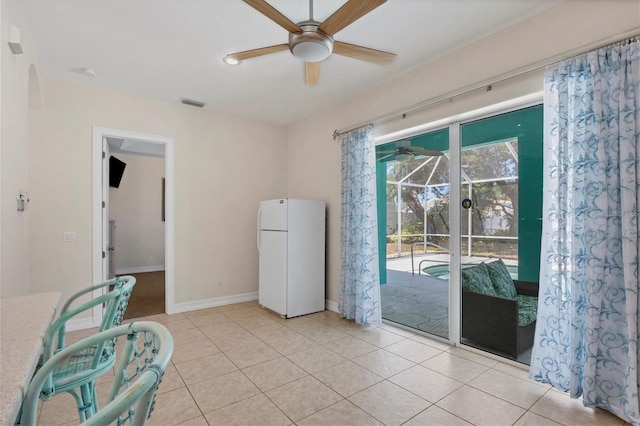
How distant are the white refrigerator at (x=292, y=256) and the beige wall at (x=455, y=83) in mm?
210

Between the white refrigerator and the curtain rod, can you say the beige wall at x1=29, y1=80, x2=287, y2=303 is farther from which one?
the curtain rod

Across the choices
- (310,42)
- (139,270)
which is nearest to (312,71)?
(310,42)

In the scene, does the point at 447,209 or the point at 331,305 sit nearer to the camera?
the point at 447,209

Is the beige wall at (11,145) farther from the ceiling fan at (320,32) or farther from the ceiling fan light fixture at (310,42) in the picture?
the ceiling fan light fixture at (310,42)

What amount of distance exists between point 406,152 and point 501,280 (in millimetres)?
1610

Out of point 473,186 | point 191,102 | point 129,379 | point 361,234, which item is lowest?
point 129,379

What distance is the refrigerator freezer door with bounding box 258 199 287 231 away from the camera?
392cm

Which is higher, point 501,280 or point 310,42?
point 310,42

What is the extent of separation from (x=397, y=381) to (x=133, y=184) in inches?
282

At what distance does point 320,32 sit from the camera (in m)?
1.91

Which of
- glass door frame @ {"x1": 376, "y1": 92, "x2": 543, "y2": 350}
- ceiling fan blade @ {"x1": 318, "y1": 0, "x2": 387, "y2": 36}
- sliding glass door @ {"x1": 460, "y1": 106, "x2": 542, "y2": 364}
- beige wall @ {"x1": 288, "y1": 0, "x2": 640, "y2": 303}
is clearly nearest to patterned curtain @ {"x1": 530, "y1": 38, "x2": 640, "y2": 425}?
beige wall @ {"x1": 288, "y1": 0, "x2": 640, "y2": 303}

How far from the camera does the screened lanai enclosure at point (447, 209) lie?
257 centimetres

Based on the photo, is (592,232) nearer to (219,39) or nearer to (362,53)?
(362,53)

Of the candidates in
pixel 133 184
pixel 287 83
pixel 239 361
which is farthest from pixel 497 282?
pixel 133 184
